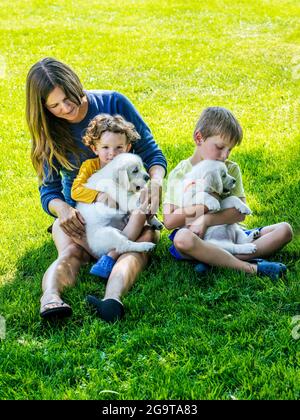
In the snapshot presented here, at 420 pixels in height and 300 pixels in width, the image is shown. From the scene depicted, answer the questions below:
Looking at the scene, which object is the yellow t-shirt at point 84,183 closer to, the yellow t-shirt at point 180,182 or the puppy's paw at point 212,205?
the yellow t-shirt at point 180,182

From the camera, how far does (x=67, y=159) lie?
4.84 m

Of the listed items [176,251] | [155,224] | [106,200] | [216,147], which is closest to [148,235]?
[155,224]

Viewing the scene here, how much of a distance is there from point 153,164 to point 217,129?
0.73 meters

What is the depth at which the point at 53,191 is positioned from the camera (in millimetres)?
4867

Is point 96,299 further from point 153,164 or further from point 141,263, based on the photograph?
point 153,164

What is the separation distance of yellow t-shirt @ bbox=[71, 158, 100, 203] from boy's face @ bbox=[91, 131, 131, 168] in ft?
0.38

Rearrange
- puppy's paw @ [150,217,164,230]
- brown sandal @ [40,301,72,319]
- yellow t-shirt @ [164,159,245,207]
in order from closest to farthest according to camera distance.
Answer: brown sandal @ [40,301,72,319]
yellow t-shirt @ [164,159,245,207]
puppy's paw @ [150,217,164,230]

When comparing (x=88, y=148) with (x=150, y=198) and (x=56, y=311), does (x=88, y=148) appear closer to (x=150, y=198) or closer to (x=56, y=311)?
(x=150, y=198)

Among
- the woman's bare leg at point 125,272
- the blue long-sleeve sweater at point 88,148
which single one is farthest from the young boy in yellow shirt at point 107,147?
the blue long-sleeve sweater at point 88,148

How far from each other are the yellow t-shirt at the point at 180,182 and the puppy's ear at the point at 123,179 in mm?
323

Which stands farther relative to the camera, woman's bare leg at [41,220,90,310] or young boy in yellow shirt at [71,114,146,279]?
young boy in yellow shirt at [71,114,146,279]

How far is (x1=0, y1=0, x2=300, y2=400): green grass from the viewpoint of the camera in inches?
133

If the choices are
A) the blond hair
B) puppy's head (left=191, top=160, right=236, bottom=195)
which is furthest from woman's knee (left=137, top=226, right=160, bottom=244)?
the blond hair

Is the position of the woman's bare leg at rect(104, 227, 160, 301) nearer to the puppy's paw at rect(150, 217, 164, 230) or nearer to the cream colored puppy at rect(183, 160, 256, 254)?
the puppy's paw at rect(150, 217, 164, 230)
